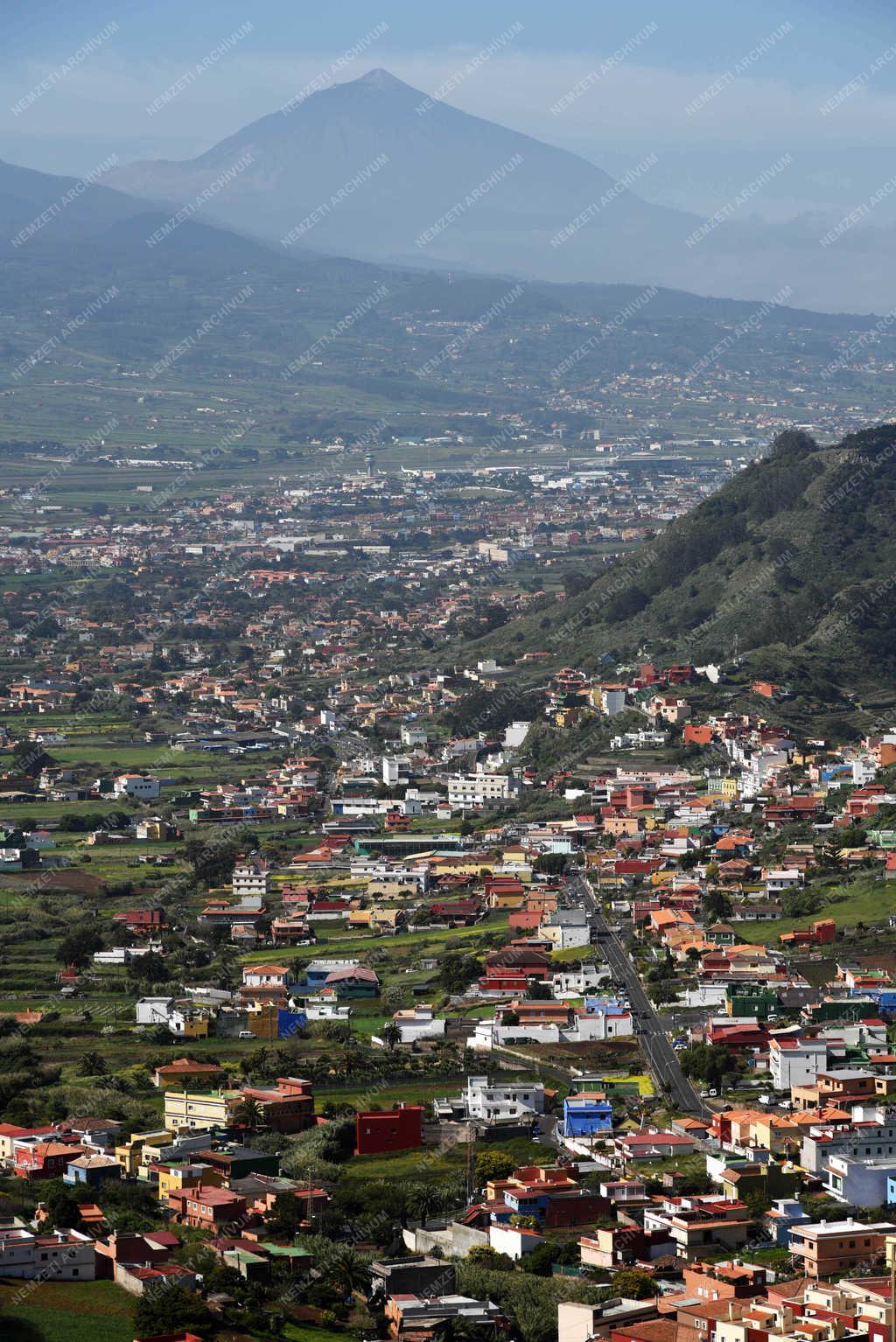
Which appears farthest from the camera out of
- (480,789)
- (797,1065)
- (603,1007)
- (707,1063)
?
(480,789)

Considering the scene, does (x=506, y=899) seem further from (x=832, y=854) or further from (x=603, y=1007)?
(x=603, y=1007)

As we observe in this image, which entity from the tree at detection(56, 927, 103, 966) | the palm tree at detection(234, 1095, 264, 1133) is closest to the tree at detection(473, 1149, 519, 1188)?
the palm tree at detection(234, 1095, 264, 1133)

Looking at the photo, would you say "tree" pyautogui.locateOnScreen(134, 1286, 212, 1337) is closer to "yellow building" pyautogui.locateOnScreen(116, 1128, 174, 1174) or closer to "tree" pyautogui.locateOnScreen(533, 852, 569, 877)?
"yellow building" pyautogui.locateOnScreen(116, 1128, 174, 1174)

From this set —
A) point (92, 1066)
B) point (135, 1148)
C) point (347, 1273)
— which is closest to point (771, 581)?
point (92, 1066)

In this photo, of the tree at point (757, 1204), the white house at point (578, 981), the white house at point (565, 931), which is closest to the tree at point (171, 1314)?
the tree at point (757, 1204)

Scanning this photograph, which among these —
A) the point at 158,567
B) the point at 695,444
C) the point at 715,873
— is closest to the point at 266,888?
the point at 715,873

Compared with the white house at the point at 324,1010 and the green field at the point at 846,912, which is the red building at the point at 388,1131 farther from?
the green field at the point at 846,912
